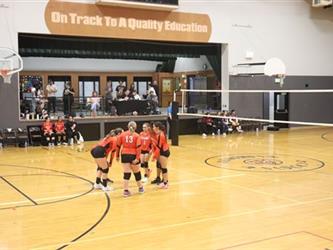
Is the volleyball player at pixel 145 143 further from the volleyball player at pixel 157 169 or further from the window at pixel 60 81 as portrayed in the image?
the window at pixel 60 81

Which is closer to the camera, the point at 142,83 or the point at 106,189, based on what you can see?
the point at 106,189

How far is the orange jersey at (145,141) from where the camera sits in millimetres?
9789

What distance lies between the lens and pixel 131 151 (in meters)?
8.97

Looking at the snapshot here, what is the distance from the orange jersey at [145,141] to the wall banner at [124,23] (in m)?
10.7

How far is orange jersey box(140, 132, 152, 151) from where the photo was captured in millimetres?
9789

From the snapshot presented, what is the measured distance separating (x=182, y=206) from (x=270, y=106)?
57.1 feet

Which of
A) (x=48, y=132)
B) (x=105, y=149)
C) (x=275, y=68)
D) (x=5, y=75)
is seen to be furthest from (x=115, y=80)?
(x=105, y=149)

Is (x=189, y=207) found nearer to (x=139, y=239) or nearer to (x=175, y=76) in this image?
(x=139, y=239)

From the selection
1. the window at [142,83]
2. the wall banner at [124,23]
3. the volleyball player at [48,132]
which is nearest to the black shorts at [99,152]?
the volleyball player at [48,132]

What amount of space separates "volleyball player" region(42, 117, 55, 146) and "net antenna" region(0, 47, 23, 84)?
2.12m

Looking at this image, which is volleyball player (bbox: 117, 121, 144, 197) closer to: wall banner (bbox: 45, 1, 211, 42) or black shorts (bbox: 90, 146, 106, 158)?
black shorts (bbox: 90, 146, 106, 158)

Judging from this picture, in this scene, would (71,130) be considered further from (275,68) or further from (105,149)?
(275,68)

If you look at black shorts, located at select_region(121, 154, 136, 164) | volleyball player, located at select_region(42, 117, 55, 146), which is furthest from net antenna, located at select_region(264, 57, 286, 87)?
black shorts, located at select_region(121, 154, 136, 164)

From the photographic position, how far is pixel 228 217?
25.1ft
